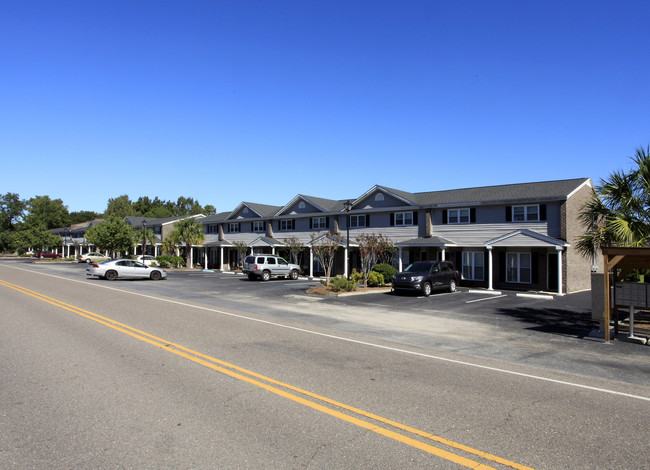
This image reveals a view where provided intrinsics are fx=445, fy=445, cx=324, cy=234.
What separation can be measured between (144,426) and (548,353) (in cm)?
850

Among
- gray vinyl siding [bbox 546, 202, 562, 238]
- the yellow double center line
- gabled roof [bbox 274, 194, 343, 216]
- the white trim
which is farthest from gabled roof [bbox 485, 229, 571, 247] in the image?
the yellow double center line

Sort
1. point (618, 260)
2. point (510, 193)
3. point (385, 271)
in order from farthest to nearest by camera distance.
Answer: point (385, 271) → point (510, 193) → point (618, 260)

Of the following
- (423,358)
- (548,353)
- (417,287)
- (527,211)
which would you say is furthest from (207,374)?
(527,211)

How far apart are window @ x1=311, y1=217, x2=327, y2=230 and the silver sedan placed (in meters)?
13.4

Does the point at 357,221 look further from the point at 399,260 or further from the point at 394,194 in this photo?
the point at 399,260

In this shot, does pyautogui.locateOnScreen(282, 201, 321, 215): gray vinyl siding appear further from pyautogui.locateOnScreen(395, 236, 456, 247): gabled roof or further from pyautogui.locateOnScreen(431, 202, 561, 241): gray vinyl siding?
pyautogui.locateOnScreen(431, 202, 561, 241): gray vinyl siding

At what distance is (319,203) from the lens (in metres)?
39.9

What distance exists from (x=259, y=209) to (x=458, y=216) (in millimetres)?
22943

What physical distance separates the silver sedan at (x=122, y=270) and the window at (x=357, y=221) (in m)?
15.2

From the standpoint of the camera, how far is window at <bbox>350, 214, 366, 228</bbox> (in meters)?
35.6

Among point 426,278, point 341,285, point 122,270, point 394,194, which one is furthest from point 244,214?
point 426,278

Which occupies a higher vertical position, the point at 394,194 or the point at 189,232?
the point at 394,194

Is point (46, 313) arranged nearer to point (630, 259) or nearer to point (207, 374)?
point (207, 374)

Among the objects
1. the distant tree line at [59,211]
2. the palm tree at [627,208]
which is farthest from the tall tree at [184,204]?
the palm tree at [627,208]
